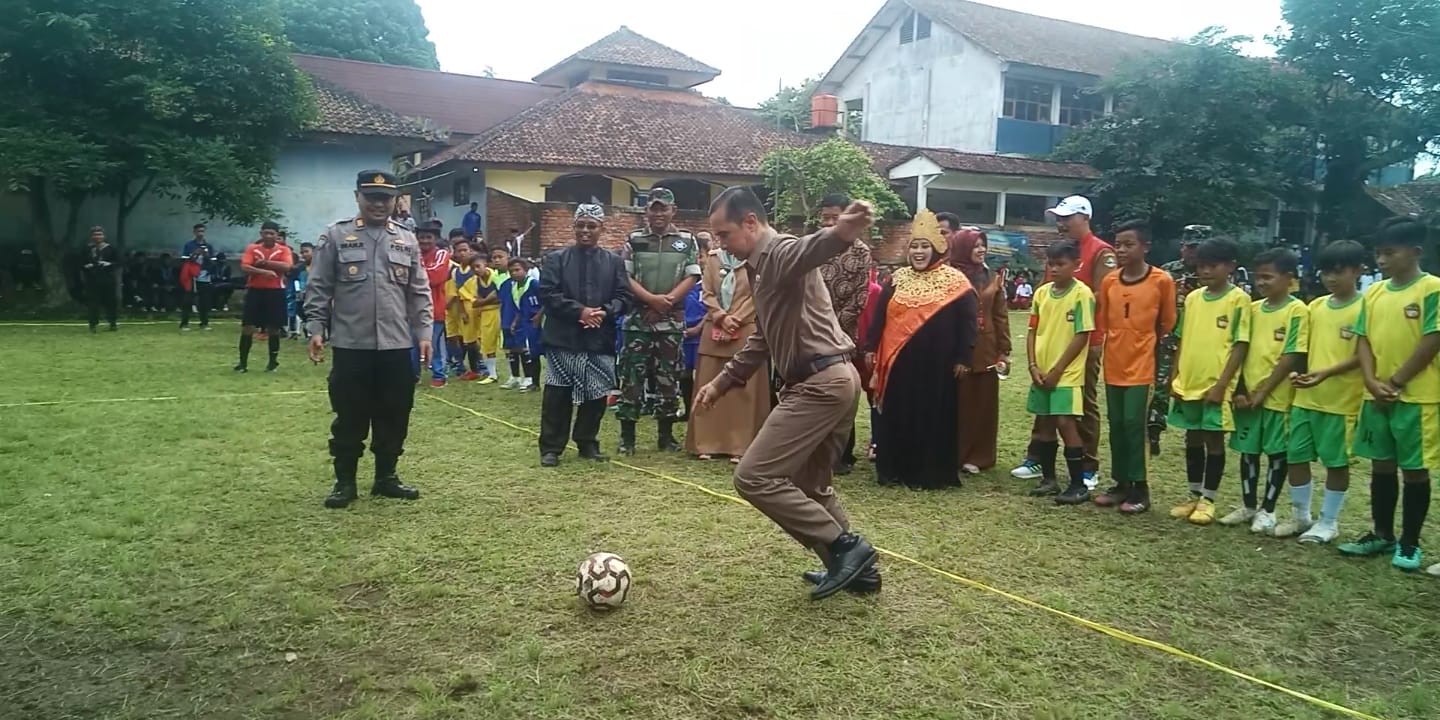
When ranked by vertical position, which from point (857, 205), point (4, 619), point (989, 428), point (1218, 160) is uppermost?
point (1218, 160)

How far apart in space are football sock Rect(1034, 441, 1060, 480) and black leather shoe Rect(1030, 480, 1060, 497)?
0.13 feet

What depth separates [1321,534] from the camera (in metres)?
5.70

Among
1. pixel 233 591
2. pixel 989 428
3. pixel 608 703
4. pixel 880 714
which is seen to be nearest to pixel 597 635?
pixel 608 703

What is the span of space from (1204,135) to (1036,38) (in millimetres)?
9014

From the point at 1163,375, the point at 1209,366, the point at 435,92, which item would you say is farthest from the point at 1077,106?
the point at 1209,366

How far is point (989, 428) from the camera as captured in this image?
7.69 meters

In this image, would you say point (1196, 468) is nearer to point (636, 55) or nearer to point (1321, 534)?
point (1321, 534)

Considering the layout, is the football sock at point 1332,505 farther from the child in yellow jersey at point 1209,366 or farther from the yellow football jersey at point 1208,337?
the yellow football jersey at point 1208,337

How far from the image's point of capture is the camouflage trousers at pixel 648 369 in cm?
804

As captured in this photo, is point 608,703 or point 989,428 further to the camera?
point 989,428

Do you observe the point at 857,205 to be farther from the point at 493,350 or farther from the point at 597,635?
the point at 493,350

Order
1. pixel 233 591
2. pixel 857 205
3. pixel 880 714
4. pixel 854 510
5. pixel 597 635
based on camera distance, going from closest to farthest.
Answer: pixel 880 714 < pixel 857 205 < pixel 597 635 < pixel 233 591 < pixel 854 510

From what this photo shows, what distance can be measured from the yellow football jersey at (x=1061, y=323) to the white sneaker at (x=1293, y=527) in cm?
142

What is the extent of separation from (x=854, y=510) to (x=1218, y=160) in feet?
84.2
